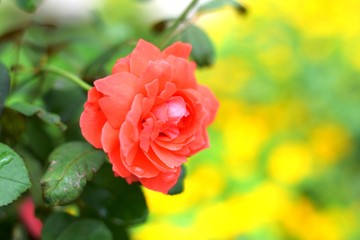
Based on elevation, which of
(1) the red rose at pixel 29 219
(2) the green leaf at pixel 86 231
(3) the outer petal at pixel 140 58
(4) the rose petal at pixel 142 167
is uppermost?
(3) the outer petal at pixel 140 58

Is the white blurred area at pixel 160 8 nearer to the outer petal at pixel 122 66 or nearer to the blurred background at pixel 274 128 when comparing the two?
the blurred background at pixel 274 128

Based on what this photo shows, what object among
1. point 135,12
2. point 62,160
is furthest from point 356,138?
point 62,160

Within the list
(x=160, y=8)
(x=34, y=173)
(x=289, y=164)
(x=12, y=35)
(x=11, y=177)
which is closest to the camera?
(x=11, y=177)

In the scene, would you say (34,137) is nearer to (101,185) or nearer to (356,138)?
(101,185)

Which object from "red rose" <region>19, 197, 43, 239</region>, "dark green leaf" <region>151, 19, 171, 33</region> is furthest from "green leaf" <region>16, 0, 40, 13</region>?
"red rose" <region>19, 197, 43, 239</region>

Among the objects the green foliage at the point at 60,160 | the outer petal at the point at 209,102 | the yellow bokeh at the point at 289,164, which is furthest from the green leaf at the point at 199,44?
the yellow bokeh at the point at 289,164

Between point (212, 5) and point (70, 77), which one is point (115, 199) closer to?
point (70, 77)

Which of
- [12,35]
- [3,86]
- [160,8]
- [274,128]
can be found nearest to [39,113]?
[3,86]
